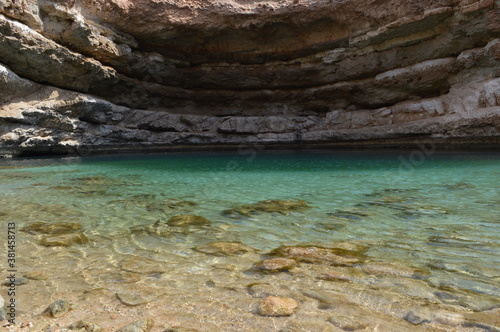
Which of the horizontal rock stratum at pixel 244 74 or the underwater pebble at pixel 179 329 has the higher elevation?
the horizontal rock stratum at pixel 244 74

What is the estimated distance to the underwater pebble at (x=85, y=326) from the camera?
171 cm

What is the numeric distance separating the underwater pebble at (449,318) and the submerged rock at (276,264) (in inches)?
41.1

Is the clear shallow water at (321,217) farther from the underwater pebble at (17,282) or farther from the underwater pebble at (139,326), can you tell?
the underwater pebble at (139,326)

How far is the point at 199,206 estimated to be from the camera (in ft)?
15.8

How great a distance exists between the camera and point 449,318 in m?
1.72

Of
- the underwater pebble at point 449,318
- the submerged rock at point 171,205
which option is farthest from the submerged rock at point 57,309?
the submerged rock at point 171,205

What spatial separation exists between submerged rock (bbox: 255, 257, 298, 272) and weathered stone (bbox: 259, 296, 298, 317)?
0.47 m

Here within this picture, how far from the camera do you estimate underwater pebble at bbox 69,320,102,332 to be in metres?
1.71

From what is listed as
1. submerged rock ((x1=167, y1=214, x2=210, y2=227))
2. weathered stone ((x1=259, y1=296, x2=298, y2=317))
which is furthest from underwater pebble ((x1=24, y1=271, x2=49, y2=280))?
weathered stone ((x1=259, y1=296, x2=298, y2=317))

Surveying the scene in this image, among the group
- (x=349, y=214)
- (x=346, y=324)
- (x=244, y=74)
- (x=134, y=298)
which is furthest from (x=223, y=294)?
(x=244, y=74)

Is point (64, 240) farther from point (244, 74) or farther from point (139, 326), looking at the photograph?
point (244, 74)

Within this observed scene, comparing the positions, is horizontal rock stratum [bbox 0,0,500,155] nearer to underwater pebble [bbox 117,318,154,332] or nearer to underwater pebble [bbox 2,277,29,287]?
underwater pebble [bbox 117,318,154,332]

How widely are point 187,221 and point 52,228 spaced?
1502 millimetres

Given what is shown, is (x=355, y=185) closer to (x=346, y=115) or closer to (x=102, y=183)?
(x=102, y=183)
